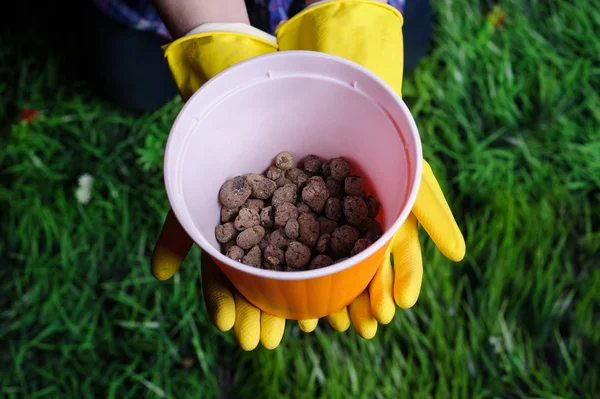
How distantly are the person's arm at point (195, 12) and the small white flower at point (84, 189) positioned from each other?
Answer: 624 millimetres

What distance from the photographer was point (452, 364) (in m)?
1.25

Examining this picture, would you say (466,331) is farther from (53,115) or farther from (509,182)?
(53,115)

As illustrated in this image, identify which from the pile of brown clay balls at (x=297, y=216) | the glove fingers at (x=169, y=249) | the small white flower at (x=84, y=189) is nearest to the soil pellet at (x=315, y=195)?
the pile of brown clay balls at (x=297, y=216)

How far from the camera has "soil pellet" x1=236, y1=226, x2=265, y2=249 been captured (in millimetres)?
816

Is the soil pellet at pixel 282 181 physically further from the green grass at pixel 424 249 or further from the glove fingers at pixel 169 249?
the green grass at pixel 424 249

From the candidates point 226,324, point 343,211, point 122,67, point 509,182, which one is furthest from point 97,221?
point 509,182

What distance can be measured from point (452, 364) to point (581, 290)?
0.37 meters

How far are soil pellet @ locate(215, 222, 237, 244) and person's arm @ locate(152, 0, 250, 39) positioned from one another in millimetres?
378

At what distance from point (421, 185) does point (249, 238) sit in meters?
0.28

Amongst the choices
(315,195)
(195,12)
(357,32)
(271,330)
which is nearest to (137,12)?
(195,12)

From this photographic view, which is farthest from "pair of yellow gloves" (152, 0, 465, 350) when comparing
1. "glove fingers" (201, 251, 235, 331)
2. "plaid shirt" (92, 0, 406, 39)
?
"plaid shirt" (92, 0, 406, 39)

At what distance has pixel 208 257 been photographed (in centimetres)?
91

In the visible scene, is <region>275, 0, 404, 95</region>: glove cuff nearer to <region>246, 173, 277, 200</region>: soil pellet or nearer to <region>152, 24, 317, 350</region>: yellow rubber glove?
<region>152, 24, 317, 350</region>: yellow rubber glove

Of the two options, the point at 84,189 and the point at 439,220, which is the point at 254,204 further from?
the point at 84,189
